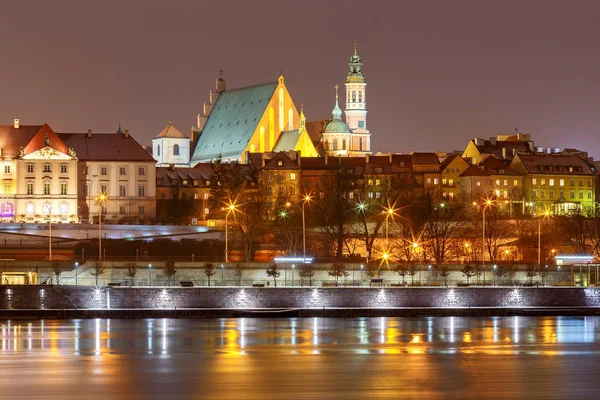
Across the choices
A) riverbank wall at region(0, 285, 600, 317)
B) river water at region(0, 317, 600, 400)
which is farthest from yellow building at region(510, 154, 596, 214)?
river water at region(0, 317, 600, 400)

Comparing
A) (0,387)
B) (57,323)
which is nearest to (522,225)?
(57,323)

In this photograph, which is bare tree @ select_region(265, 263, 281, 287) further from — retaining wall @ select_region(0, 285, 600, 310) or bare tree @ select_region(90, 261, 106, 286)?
bare tree @ select_region(90, 261, 106, 286)

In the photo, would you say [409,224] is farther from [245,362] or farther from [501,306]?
[245,362]

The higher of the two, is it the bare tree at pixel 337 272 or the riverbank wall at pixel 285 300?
the bare tree at pixel 337 272

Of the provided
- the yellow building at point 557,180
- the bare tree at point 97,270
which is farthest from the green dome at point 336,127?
the bare tree at point 97,270

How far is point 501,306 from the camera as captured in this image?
74875mm

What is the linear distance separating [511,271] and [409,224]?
95.3 ft

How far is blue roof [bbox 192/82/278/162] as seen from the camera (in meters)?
184

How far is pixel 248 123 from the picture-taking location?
185750 millimetres

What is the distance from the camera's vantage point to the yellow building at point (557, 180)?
153 m

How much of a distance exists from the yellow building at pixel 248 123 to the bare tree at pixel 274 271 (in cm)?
9652

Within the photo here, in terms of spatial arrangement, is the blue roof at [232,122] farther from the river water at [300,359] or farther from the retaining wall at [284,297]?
the river water at [300,359]

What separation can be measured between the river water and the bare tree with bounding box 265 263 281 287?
7517 mm

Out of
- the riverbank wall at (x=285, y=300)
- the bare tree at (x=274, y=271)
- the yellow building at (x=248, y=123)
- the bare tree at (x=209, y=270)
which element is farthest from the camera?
the yellow building at (x=248, y=123)
